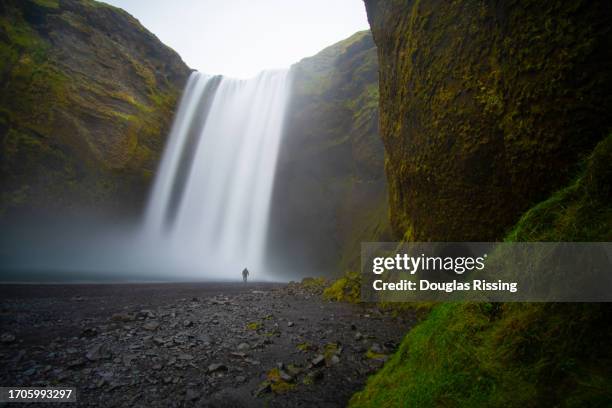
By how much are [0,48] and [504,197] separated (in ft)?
107

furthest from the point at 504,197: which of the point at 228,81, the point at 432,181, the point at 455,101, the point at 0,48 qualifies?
the point at 228,81

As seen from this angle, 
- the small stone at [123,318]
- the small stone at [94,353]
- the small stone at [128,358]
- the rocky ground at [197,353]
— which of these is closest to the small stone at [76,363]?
the rocky ground at [197,353]

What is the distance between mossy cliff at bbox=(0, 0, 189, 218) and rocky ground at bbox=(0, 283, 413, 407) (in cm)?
1715

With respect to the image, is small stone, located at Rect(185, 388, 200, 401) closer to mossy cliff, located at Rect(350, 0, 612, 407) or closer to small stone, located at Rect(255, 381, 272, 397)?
small stone, located at Rect(255, 381, 272, 397)

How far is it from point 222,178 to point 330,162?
15.8 metres

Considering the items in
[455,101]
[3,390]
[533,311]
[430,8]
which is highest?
[430,8]

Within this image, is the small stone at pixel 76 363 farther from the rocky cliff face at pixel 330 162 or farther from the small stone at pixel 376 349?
the rocky cliff face at pixel 330 162

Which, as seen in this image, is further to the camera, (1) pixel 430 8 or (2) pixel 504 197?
(1) pixel 430 8

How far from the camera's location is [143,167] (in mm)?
25203

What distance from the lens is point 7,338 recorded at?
5.60m

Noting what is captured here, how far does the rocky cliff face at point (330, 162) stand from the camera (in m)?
25.6

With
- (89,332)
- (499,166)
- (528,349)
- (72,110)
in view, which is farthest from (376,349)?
(72,110)

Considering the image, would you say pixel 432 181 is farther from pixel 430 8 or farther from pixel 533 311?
pixel 533 311

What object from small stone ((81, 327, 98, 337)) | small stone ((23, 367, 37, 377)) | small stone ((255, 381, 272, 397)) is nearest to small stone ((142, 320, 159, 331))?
small stone ((81, 327, 98, 337))
